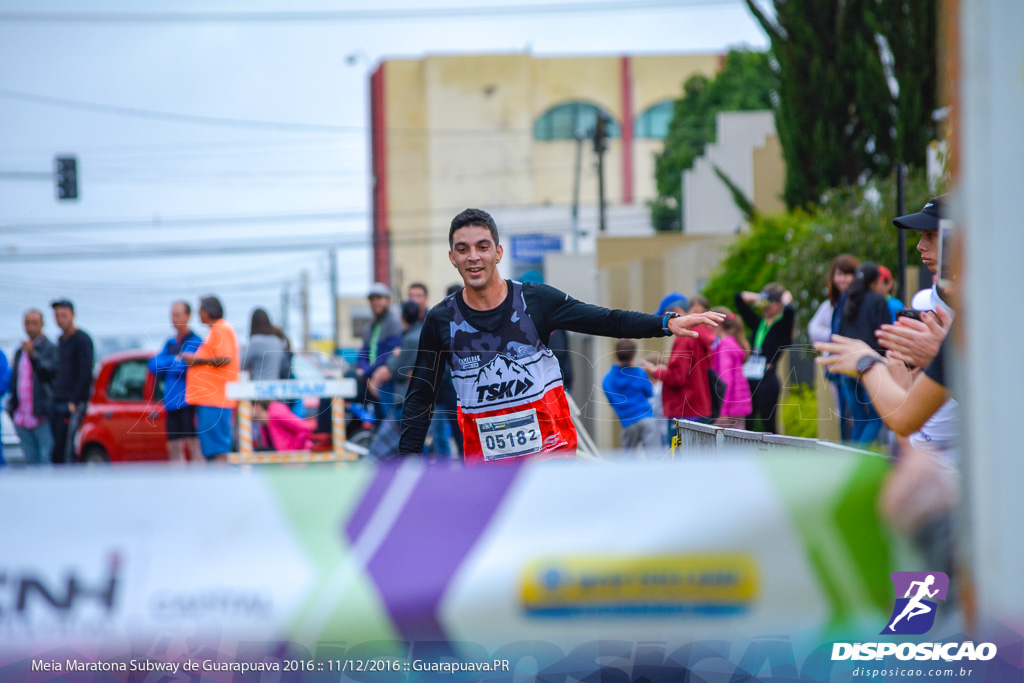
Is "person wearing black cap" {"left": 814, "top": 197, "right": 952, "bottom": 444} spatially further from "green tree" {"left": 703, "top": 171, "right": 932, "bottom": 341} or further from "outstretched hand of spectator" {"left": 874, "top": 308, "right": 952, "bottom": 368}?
"green tree" {"left": 703, "top": 171, "right": 932, "bottom": 341}

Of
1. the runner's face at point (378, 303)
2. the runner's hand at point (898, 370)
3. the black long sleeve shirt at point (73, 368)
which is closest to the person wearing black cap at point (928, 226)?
the runner's hand at point (898, 370)

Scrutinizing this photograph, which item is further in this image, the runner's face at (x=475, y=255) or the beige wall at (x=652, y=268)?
the beige wall at (x=652, y=268)

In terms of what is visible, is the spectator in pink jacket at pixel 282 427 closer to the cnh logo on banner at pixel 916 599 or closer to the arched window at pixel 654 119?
the cnh logo on banner at pixel 916 599

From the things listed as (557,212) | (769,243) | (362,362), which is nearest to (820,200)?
(769,243)

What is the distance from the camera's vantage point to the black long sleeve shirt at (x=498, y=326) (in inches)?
161

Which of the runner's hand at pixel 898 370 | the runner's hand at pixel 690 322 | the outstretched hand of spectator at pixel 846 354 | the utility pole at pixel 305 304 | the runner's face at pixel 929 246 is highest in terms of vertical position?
the runner's face at pixel 929 246

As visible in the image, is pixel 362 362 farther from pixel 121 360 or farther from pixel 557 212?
pixel 557 212

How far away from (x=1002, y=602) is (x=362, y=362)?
9259 millimetres

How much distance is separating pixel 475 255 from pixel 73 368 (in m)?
8.29

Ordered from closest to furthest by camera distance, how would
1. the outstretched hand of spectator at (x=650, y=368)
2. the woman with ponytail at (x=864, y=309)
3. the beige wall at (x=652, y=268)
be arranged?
the woman with ponytail at (x=864, y=309), the outstretched hand of spectator at (x=650, y=368), the beige wall at (x=652, y=268)

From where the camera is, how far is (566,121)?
65000mm

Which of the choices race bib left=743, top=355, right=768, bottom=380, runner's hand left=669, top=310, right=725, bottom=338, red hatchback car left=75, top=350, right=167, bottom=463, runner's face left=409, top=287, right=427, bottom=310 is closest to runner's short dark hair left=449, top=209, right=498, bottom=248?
runner's hand left=669, top=310, right=725, bottom=338

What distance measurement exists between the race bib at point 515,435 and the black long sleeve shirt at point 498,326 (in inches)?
12.3

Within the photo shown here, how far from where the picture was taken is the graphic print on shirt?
4.14 m
